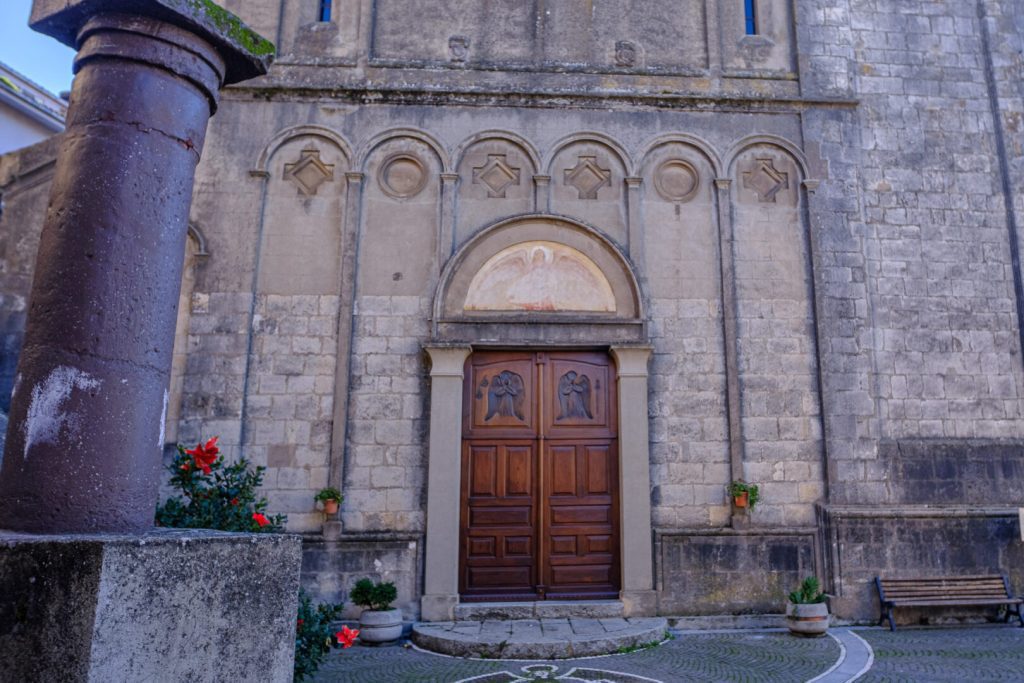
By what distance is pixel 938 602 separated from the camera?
7.79 m

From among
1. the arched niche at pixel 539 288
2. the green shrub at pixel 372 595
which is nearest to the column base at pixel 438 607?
the green shrub at pixel 372 595

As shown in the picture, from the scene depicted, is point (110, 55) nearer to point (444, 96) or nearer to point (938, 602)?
point (444, 96)

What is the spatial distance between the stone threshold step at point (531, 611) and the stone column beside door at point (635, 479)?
388 mm

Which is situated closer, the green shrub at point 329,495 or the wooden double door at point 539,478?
the green shrub at point 329,495

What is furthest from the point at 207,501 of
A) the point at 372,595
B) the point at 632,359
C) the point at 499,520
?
the point at 632,359

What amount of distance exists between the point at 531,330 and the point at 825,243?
400 cm

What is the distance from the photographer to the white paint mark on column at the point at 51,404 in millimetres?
2840

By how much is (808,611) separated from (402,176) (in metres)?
7.04

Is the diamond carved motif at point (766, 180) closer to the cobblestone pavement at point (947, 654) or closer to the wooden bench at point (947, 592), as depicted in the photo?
the wooden bench at point (947, 592)

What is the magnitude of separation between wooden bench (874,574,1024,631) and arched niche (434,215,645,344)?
13.5 feet

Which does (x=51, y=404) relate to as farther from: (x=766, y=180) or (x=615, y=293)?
(x=766, y=180)

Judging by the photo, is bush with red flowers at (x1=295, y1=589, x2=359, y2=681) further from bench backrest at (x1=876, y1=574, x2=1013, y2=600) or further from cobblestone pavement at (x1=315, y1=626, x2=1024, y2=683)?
bench backrest at (x1=876, y1=574, x2=1013, y2=600)

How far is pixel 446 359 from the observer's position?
8.35m

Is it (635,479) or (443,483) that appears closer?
(443,483)
